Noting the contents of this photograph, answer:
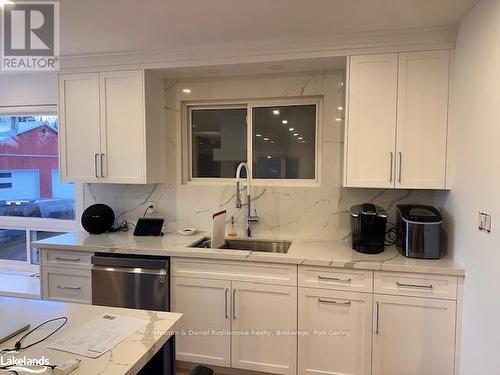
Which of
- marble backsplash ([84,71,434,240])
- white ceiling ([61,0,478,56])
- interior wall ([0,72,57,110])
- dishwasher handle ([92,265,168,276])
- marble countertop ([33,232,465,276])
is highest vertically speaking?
white ceiling ([61,0,478,56])

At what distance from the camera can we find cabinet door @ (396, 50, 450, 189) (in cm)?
224

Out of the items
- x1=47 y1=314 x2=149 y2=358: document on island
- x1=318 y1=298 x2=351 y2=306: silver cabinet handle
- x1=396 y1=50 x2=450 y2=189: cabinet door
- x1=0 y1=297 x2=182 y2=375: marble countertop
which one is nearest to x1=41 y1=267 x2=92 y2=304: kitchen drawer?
x1=0 y1=297 x2=182 y2=375: marble countertop

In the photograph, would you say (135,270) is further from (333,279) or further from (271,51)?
(271,51)

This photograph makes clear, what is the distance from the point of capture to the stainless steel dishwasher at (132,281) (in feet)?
8.10

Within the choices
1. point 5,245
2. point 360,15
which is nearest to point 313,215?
point 360,15

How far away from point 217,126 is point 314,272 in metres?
1.59

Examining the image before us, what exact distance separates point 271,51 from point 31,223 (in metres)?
2.98

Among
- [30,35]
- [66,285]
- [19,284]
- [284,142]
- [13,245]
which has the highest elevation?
[30,35]

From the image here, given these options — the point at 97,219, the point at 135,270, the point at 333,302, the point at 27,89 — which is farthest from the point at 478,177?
the point at 27,89

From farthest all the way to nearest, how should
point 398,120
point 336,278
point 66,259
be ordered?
point 66,259
point 398,120
point 336,278

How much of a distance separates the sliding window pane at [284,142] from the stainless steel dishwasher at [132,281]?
1.17 metres

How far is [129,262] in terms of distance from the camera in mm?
2506

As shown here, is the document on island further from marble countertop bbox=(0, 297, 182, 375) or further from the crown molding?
the crown molding

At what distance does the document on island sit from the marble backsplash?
172 cm
